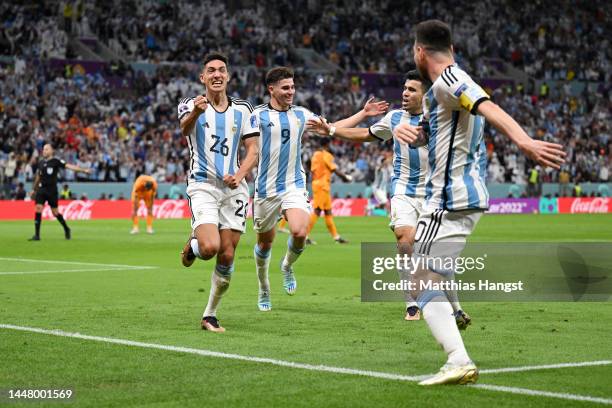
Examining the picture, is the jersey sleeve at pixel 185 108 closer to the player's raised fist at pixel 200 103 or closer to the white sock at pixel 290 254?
the player's raised fist at pixel 200 103

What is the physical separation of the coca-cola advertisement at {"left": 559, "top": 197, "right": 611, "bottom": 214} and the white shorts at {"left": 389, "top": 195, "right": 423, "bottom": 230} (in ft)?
121

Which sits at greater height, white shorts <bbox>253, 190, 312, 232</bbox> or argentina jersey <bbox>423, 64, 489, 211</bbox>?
argentina jersey <bbox>423, 64, 489, 211</bbox>

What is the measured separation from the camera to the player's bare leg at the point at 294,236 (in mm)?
11875

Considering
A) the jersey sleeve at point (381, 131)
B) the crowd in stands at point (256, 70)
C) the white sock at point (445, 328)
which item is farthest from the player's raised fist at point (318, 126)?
the crowd in stands at point (256, 70)

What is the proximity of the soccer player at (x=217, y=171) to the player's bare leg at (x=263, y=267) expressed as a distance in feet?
4.72

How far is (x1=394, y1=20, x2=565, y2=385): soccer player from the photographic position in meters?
7.01

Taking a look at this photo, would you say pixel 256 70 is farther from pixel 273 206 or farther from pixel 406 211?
pixel 406 211

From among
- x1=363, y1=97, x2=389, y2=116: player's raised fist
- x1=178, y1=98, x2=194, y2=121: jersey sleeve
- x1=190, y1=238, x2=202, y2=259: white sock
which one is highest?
x1=363, y1=97, x2=389, y2=116: player's raised fist

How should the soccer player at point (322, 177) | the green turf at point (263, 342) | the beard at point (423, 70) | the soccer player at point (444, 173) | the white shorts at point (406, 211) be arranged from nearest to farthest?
the green turf at point (263, 342) < the soccer player at point (444, 173) < the beard at point (423, 70) < the white shorts at point (406, 211) < the soccer player at point (322, 177)

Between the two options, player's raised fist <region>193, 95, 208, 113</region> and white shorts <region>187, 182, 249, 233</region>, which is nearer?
player's raised fist <region>193, 95, 208, 113</region>

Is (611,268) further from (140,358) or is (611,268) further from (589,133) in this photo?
(589,133)

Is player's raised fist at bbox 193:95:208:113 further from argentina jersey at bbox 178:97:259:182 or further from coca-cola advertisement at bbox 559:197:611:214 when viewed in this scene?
coca-cola advertisement at bbox 559:197:611:214

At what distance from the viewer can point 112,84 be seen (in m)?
44.2

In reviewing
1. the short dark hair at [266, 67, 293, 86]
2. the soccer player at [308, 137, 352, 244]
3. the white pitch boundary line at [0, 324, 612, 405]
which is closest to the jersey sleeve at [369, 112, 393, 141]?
the short dark hair at [266, 67, 293, 86]
